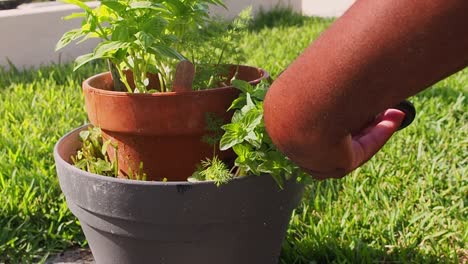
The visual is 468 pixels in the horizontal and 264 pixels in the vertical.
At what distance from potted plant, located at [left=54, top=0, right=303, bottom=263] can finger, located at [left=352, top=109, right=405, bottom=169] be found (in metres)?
0.36

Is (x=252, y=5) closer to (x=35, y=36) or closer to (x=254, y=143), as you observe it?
(x=35, y=36)

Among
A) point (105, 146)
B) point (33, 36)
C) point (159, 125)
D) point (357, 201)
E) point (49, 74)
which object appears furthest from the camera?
point (33, 36)

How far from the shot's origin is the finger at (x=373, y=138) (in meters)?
0.87

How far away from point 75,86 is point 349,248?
2.12 meters

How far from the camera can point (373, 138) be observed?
901 mm

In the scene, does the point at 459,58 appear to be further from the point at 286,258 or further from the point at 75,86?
the point at 75,86

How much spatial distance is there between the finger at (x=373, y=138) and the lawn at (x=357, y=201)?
87 centimetres

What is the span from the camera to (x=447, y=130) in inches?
104

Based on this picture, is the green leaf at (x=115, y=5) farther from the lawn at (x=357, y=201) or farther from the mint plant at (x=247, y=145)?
the lawn at (x=357, y=201)

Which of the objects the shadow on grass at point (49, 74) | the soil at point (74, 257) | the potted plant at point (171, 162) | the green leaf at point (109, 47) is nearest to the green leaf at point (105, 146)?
the potted plant at point (171, 162)

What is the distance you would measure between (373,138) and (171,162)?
0.65m

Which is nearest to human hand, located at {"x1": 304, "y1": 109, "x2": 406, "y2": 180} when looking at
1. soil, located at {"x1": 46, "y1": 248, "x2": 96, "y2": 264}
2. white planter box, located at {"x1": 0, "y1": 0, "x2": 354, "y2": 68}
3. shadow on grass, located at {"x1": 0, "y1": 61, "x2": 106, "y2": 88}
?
soil, located at {"x1": 46, "y1": 248, "x2": 96, "y2": 264}

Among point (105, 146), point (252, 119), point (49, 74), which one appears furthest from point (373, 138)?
point (49, 74)

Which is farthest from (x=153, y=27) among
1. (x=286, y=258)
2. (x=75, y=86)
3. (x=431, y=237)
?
(x=75, y=86)
